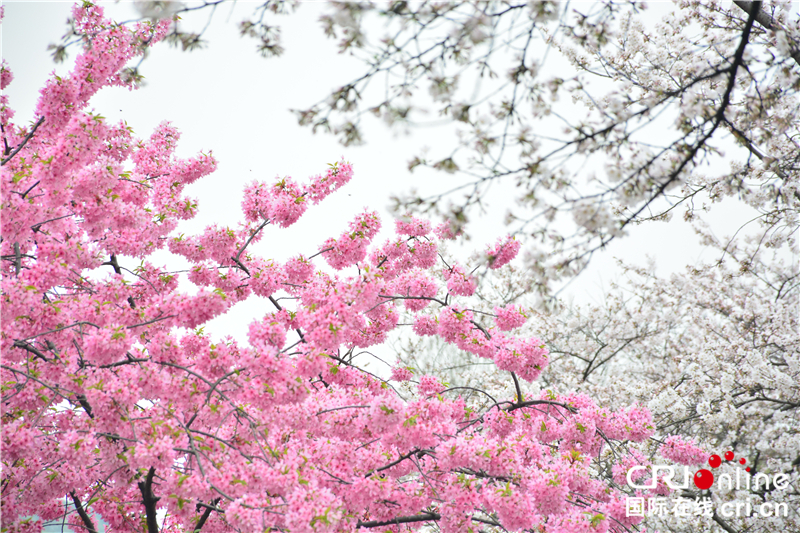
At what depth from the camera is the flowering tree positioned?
3258 mm

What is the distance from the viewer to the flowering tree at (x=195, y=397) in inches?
128

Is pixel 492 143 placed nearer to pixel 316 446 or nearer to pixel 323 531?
pixel 323 531

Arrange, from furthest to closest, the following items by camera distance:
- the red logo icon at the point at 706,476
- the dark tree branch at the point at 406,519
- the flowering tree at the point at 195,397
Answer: the red logo icon at the point at 706,476, the dark tree branch at the point at 406,519, the flowering tree at the point at 195,397

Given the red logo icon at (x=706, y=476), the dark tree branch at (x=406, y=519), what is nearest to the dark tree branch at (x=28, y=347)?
the dark tree branch at (x=406, y=519)

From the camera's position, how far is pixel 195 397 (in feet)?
11.8

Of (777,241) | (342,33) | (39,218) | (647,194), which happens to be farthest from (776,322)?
(39,218)

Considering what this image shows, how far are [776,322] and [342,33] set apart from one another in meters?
7.37

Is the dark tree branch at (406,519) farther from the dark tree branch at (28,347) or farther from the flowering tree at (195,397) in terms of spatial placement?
the dark tree branch at (28,347)

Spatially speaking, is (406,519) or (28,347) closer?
(28,347)

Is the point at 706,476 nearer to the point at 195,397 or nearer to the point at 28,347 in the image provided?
the point at 195,397

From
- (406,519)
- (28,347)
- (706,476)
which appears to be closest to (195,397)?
(28,347)

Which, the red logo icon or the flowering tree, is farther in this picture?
the red logo icon

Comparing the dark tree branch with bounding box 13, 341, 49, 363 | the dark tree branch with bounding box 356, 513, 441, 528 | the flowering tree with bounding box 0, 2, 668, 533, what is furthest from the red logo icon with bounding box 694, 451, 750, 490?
the dark tree branch with bounding box 13, 341, 49, 363

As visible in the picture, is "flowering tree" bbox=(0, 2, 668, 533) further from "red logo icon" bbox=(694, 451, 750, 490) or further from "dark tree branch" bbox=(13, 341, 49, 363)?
"red logo icon" bbox=(694, 451, 750, 490)
